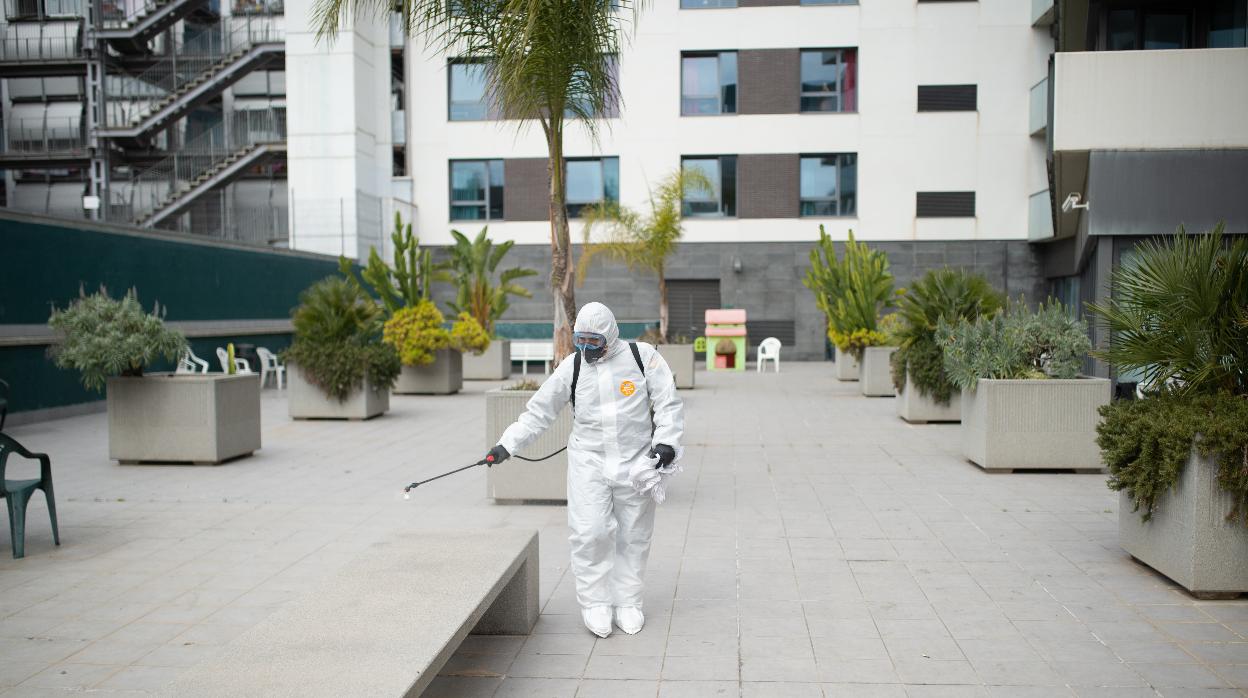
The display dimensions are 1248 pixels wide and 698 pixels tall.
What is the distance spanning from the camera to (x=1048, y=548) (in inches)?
269

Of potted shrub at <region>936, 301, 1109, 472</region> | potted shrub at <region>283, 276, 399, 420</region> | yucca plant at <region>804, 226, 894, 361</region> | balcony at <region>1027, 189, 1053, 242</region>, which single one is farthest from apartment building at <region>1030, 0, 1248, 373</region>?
potted shrub at <region>283, 276, 399, 420</region>

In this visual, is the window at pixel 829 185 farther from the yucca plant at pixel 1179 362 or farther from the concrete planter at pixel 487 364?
the yucca plant at pixel 1179 362

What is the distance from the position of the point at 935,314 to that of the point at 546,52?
7.59 m

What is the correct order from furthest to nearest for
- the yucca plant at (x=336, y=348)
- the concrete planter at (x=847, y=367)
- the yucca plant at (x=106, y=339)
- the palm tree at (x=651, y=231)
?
the palm tree at (x=651, y=231) < the concrete planter at (x=847, y=367) < the yucca plant at (x=336, y=348) < the yucca plant at (x=106, y=339)

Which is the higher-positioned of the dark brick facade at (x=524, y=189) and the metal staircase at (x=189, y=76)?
the metal staircase at (x=189, y=76)

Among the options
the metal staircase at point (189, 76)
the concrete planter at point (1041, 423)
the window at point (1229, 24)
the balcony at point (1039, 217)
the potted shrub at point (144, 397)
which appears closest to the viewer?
the concrete planter at point (1041, 423)

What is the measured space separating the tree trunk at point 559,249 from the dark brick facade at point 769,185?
19939 mm

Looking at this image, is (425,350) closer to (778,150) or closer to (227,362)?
(227,362)

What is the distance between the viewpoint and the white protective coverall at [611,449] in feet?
16.6

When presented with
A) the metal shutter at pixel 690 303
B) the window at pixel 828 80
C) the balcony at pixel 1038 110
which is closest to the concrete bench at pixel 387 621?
the metal shutter at pixel 690 303

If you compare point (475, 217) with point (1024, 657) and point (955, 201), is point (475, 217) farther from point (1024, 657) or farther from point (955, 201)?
point (1024, 657)

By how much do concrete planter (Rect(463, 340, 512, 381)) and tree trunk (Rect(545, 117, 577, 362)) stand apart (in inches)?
560

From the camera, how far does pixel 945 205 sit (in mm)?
27828

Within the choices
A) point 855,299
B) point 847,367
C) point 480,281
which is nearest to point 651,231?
point 480,281
